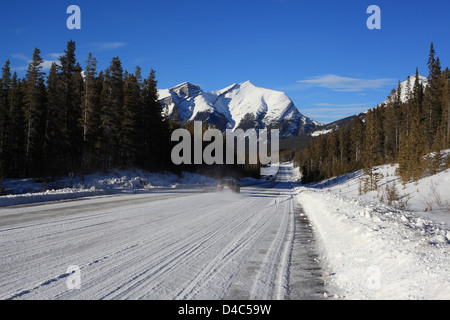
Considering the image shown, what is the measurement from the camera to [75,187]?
92.2 feet

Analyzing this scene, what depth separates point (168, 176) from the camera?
5075 cm

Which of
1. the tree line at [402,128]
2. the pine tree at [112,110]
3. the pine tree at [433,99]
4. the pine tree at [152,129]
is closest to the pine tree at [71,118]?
the pine tree at [112,110]

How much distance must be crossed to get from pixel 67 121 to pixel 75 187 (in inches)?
590

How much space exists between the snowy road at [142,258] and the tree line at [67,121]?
2983 centimetres

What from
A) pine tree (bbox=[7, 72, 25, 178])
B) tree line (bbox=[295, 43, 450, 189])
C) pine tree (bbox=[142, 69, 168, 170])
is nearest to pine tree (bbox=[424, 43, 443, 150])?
tree line (bbox=[295, 43, 450, 189])

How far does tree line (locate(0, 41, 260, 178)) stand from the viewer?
37.3 m

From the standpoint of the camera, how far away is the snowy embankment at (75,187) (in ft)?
57.2

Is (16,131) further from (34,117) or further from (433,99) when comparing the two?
(433,99)

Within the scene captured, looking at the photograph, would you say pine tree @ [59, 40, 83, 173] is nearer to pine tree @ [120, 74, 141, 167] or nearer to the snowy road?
pine tree @ [120, 74, 141, 167]

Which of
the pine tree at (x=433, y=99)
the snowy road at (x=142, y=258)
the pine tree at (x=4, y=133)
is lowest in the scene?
the snowy road at (x=142, y=258)

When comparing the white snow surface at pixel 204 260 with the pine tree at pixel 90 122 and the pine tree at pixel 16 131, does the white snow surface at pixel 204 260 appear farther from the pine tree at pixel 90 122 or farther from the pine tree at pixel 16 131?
the pine tree at pixel 16 131
